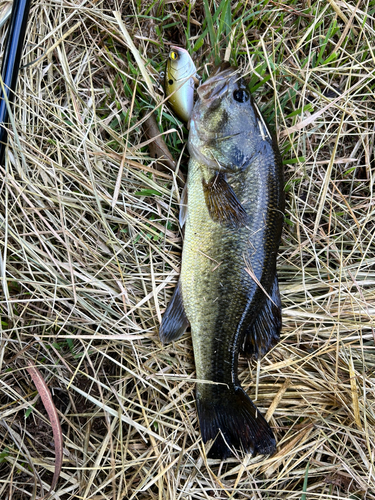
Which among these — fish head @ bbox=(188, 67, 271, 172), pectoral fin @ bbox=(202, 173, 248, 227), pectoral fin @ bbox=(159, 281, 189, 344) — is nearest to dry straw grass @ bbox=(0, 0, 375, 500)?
pectoral fin @ bbox=(159, 281, 189, 344)

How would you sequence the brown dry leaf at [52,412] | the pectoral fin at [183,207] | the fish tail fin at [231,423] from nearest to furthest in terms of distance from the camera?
the brown dry leaf at [52,412], the fish tail fin at [231,423], the pectoral fin at [183,207]

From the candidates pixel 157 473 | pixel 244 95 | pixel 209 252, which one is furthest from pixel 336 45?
pixel 157 473

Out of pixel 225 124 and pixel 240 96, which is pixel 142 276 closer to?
pixel 225 124

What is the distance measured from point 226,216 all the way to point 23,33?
62.0 inches

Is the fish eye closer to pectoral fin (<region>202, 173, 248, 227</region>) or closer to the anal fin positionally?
pectoral fin (<region>202, 173, 248, 227</region>)

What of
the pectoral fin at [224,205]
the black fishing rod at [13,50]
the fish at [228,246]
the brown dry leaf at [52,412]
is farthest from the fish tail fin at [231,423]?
the black fishing rod at [13,50]

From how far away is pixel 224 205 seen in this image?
2.12 meters

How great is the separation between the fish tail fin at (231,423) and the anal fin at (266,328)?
0.89 ft

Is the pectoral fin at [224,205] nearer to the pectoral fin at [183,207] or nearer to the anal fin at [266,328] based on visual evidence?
the pectoral fin at [183,207]

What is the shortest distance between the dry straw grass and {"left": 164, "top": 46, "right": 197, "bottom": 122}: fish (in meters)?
0.09

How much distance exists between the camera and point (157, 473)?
7.35ft

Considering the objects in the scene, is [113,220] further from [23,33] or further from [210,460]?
[210,460]

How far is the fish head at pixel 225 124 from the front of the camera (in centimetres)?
215

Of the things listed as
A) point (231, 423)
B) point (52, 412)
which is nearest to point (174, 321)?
point (231, 423)
